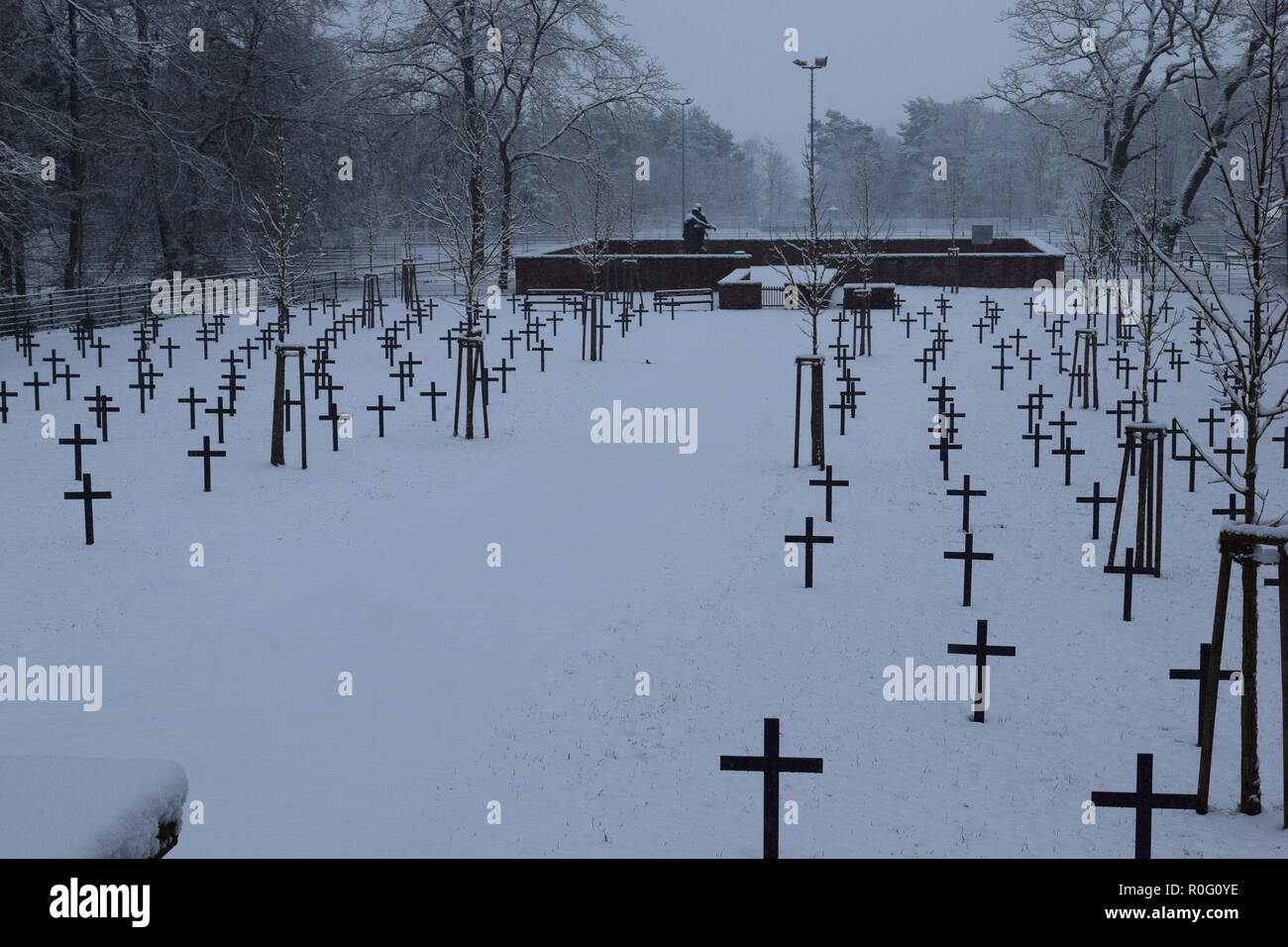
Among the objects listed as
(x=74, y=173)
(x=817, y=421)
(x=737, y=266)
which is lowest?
(x=817, y=421)

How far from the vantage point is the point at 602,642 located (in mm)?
10852

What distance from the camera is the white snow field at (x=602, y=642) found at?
24.8 ft

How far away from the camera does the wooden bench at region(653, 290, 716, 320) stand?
41022 millimetres

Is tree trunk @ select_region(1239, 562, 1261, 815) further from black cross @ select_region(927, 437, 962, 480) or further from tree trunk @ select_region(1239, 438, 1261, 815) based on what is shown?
black cross @ select_region(927, 437, 962, 480)

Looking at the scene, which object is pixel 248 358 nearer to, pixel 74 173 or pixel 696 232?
pixel 74 173

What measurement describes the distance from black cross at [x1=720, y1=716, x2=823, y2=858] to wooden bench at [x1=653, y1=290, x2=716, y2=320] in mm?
34043

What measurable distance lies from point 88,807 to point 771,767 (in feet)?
13.3

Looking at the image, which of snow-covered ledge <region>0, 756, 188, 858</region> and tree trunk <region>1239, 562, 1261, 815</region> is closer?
snow-covered ledge <region>0, 756, 188, 858</region>

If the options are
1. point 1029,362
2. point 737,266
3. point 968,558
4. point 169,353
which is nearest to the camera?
point 968,558

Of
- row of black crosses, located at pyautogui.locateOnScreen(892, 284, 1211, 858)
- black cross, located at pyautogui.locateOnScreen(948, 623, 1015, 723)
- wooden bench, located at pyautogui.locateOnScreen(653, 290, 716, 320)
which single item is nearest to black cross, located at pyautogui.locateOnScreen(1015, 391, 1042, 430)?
row of black crosses, located at pyautogui.locateOnScreen(892, 284, 1211, 858)

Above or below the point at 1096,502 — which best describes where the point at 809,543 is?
below

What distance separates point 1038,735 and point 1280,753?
5.07ft

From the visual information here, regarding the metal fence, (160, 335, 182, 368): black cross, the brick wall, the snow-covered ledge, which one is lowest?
the snow-covered ledge

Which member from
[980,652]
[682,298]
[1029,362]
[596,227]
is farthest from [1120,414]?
[682,298]
